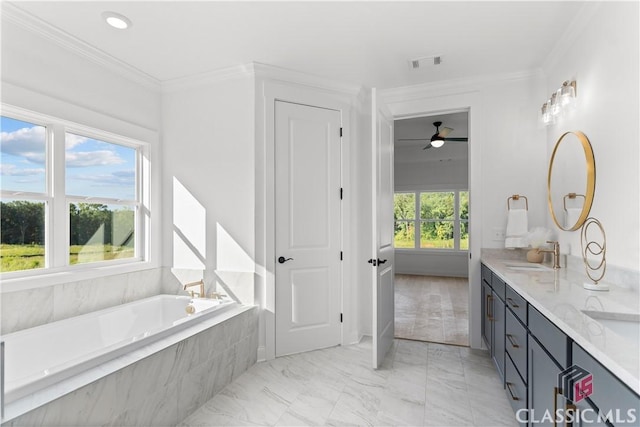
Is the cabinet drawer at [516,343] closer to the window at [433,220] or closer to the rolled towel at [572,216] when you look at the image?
the rolled towel at [572,216]

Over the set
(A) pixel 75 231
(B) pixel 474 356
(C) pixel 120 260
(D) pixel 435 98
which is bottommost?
(B) pixel 474 356

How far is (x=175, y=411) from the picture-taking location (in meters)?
2.00

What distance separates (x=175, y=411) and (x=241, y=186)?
174cm

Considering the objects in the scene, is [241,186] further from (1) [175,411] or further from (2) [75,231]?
(1) [175,411]

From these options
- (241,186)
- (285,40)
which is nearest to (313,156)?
(241,186)

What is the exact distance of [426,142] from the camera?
623 cm

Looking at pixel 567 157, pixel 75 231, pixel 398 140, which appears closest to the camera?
pixel 567 157

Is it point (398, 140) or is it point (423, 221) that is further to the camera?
point (423, 221)

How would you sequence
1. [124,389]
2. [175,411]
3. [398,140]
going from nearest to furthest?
[124,389] < [175,411] < [398,140]

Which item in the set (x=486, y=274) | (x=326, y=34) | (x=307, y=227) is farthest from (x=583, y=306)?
(x=326, y=34)

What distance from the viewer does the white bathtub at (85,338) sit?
155 centimetres

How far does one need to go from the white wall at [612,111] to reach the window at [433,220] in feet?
15.0

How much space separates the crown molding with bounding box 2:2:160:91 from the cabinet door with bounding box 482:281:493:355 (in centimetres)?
348

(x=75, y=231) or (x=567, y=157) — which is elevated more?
(x=567, y=157)
